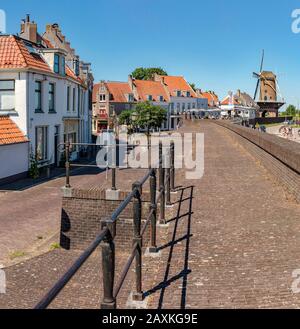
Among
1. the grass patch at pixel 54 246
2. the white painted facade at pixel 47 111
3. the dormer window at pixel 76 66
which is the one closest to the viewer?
the grass patch at pixel 54 246

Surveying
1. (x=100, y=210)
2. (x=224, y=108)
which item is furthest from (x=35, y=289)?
(x=224, y=108)

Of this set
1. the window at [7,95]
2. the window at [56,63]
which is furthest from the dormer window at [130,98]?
the window at [7,95]

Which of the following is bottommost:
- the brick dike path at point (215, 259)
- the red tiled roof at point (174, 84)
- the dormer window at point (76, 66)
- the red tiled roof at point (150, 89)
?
the brick dike path at point (215, 259)

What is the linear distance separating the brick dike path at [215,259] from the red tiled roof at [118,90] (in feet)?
207

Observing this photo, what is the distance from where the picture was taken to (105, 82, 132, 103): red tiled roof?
72688mm

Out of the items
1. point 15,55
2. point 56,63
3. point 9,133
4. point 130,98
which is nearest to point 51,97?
point 56,63

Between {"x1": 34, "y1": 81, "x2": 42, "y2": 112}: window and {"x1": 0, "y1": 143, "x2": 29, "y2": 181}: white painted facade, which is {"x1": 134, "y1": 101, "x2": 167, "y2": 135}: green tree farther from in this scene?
{"x1": 0, "y1": 143, "x2": 29, "y2": 181}: white painted facade

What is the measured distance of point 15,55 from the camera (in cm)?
2345

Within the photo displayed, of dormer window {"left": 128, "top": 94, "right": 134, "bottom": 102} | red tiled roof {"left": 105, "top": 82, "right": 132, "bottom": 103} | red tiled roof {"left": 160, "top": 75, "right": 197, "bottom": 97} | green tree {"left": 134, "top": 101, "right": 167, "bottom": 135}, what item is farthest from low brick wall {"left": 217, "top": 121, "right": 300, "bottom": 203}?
red tiled roof {"left": 160, "top": 75, "right": 197, "bottom": 97}

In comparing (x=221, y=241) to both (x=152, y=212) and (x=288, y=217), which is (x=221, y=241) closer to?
(x=152, y=212)

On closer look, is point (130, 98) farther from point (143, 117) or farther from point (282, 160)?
point (282, 160)

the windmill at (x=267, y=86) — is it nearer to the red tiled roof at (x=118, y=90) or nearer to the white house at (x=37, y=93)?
the red tiled roof at (x=118, y=90)

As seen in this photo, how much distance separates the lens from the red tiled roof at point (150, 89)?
258 feet

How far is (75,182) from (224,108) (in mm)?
60270
